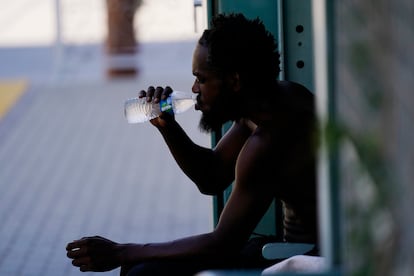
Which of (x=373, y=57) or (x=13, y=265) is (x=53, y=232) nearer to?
(x=13, y=265)

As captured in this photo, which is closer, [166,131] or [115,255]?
[115,255]

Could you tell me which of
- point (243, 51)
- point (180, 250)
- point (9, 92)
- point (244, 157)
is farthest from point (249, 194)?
point (9, 92)

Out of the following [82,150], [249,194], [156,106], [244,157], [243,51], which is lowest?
[82,150]

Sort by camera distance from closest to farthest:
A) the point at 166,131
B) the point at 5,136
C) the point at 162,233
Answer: the point at 166,131 < the point at 162,233 < the point at 5,136

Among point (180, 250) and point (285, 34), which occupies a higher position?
point (285, 34)

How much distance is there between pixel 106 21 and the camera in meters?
13.0

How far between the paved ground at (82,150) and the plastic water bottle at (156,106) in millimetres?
1729

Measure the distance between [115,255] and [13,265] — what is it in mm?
2669

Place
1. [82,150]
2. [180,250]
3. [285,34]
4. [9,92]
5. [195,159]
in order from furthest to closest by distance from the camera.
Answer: [9,92], [82,150], [285,34], [195,159], [180,250]

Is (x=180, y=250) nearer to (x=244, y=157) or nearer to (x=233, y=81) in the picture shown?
(x=244, y=157)

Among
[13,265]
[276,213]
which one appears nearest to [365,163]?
[276,213]

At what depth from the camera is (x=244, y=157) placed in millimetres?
3783

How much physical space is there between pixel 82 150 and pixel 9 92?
279cm

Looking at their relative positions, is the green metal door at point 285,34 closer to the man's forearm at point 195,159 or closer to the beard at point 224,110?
the man's forearm at point 195,159
